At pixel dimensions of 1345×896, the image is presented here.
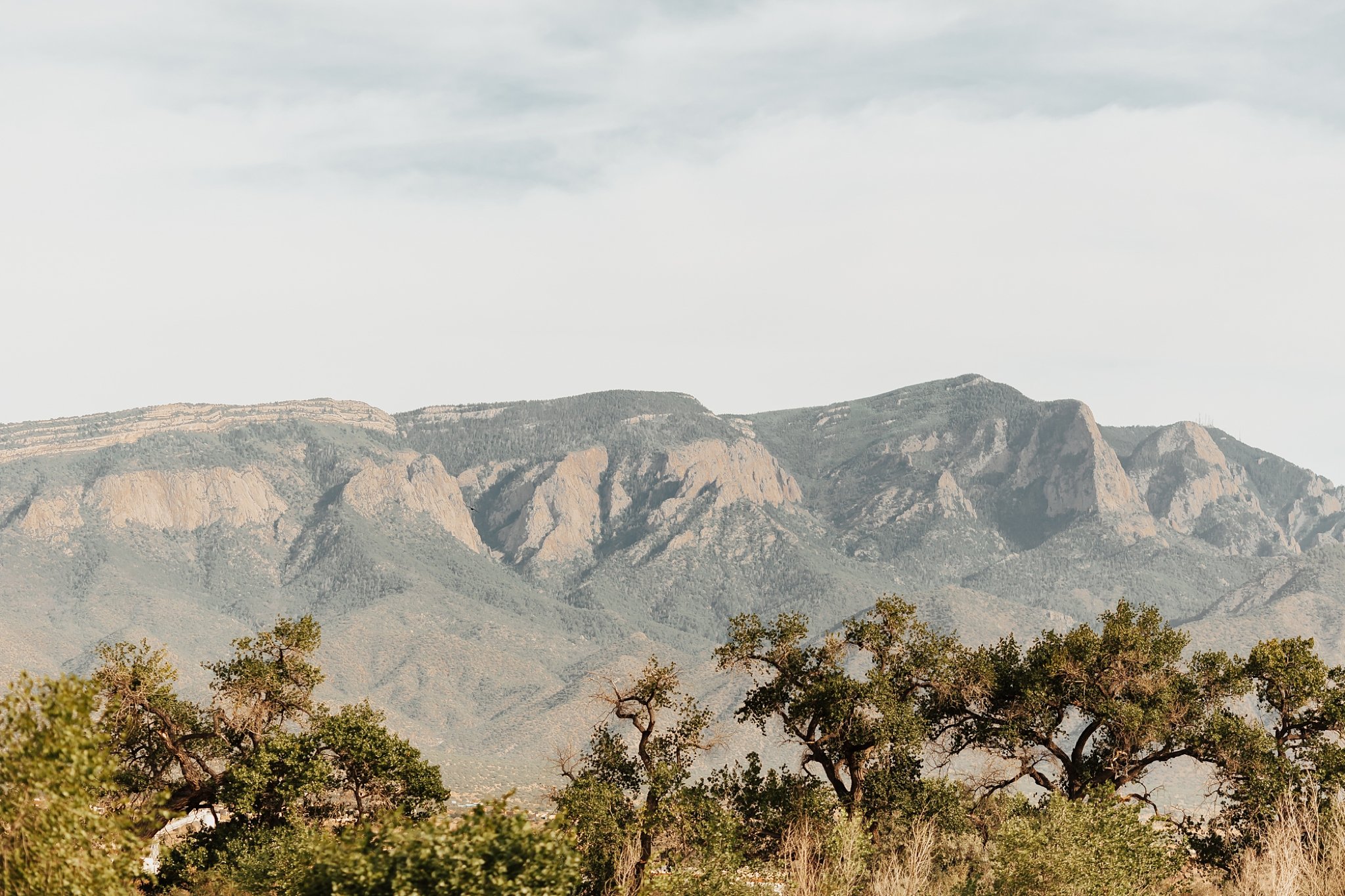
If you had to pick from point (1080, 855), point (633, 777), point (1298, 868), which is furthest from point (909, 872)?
point (633, 777)

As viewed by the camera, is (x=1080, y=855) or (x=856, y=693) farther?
(x=856, y=693)

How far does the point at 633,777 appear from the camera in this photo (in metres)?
45.4

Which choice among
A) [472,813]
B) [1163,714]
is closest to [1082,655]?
[1163,714]

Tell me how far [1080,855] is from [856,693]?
15083 mm

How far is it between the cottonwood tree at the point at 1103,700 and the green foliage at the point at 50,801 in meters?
32.1

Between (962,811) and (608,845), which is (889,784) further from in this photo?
(608,845)

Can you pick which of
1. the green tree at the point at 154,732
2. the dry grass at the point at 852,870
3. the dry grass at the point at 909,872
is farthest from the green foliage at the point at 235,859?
the dry grass at the point at 909,872

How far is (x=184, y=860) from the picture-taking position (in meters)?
44.2

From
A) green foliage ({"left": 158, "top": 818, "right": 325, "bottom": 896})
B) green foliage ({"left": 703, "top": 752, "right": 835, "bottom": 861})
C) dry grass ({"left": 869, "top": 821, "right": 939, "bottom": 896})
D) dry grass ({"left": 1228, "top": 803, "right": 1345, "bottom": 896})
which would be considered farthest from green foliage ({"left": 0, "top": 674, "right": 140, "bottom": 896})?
green foliage ({"left": 703, "top": 752, "right": 835, "bottom": 861})

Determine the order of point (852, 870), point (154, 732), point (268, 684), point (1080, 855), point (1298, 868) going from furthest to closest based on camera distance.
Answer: point (154, 732) → point (268, 684) → point (852, 870) → point (1080, 855) → point (1298, 868)

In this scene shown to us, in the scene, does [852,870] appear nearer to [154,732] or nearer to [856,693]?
[856,693]

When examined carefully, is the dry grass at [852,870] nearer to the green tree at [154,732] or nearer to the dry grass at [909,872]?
the dry grass at [909,872]

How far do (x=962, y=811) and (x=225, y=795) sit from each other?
2648 centimetres

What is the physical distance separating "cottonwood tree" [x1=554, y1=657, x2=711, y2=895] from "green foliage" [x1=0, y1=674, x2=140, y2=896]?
16254 mm
